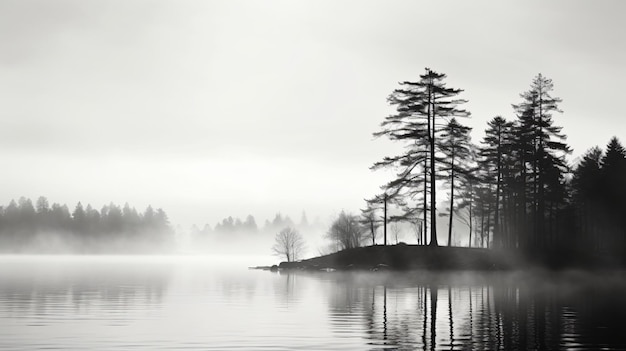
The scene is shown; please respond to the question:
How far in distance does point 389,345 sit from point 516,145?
2016 inches

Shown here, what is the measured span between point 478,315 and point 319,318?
22.6ft

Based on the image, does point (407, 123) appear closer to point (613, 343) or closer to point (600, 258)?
point (600, 258)

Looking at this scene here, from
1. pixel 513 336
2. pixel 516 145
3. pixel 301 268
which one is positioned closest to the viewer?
pixel 513 336

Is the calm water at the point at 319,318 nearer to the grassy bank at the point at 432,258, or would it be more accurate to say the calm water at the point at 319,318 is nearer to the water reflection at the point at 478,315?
the water reflection at the point at 478,315

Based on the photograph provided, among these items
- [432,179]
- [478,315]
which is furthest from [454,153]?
[478,315]

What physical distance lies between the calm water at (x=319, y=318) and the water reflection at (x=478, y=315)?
0.05 metres

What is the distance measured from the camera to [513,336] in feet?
75.8

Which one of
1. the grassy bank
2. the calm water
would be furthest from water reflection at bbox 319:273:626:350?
the grassy bank

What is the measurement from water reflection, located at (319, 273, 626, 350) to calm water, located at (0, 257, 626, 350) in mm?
46

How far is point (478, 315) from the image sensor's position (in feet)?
96.1

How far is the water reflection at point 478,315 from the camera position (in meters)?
22.0

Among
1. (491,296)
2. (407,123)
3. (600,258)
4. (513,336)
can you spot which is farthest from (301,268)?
(513,336)

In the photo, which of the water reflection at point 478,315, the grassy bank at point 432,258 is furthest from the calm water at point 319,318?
the grassy bank at point 432,258

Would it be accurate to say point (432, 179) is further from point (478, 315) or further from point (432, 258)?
point (478, 315)
